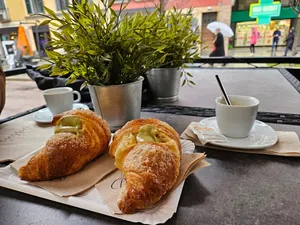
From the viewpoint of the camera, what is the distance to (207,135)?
56cm

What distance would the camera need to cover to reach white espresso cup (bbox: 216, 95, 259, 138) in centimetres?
51

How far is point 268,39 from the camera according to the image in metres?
4.27

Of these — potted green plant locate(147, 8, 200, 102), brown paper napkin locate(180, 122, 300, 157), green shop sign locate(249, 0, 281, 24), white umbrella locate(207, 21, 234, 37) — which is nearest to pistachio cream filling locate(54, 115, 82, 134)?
brown paper napkin locate(180, 122, 300, 157)

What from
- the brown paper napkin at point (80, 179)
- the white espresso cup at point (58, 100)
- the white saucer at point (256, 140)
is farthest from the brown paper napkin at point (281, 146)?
the white espresso cup at point (58, 100)

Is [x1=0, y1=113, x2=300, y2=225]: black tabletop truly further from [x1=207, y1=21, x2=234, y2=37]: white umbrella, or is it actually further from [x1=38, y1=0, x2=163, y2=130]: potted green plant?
[x1=207, y1=21, x2=234, y2=37]: white umbrella

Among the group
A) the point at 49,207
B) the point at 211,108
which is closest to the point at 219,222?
the point at 49,207

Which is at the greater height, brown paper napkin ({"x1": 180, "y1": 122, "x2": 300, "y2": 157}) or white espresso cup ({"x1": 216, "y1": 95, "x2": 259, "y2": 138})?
white espresso cup ({"x1": 216, "y1": 95, "x2": 259, "y2": 138})

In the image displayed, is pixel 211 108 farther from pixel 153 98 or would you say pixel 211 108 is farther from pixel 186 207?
pixel 186 207

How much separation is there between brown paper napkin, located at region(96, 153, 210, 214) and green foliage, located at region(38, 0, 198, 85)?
12.5 inches

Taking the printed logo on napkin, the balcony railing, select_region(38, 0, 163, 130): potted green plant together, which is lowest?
the printed logo on napkin

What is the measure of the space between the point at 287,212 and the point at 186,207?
15 cm

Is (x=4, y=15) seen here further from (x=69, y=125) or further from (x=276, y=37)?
(x=276, y=37)

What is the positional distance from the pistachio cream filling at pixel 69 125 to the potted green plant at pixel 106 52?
6.6 inches

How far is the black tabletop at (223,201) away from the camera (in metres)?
0.32
